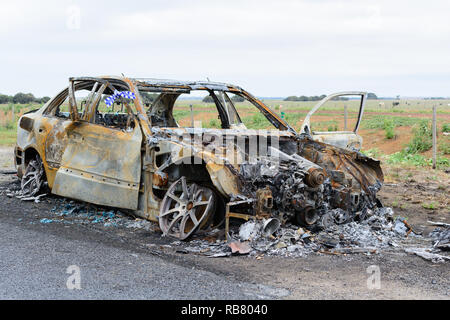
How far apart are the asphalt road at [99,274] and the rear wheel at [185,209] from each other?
0.59 meters

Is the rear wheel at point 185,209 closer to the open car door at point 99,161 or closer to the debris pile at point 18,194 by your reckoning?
the open car door at point 99,161

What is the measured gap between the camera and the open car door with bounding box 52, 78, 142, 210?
23.0 feet

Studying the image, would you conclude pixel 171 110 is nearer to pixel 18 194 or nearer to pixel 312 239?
pixel 18 194

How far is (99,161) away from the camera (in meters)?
7.41

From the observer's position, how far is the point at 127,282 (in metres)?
4.92

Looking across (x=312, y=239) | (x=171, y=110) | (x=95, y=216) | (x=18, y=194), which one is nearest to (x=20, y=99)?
(x=18, y=194)

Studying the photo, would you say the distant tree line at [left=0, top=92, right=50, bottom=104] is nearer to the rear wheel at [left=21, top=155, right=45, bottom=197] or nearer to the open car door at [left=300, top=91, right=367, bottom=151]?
the rear wheel at [left=21, top=155, right=45, bottom=197]

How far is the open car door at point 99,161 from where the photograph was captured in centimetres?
702

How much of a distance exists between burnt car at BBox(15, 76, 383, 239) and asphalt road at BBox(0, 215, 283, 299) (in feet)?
2.85

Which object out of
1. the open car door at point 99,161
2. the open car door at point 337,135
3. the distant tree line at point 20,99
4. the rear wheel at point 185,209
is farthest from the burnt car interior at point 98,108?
the distant tree line at point 20,99

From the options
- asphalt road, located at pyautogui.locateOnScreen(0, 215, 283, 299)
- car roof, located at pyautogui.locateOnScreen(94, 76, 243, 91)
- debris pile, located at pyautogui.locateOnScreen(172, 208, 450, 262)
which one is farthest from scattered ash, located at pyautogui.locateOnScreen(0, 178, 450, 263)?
car roof, located at pyautogui.locateOnScreen(94, 76, 243, 91)

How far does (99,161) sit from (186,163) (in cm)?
148
